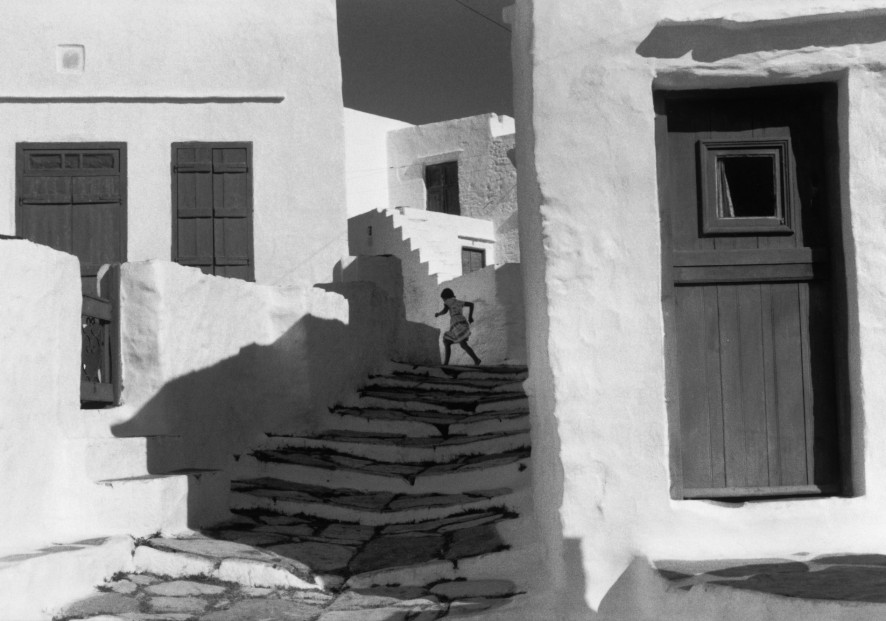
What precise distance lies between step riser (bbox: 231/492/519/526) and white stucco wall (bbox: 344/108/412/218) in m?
15.0

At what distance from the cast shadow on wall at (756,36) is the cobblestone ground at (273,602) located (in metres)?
2.60

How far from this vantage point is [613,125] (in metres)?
4.93

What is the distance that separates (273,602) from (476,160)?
1772cm

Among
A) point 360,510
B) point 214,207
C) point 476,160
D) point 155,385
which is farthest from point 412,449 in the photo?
point 476,160

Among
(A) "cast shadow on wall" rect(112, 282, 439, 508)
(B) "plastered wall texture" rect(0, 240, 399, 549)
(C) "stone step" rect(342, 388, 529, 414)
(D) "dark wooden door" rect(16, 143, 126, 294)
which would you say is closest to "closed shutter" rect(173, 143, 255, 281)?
(D) "dark wooden door" rect(16, 143, 126, 294)

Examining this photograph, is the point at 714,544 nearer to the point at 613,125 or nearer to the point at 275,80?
the point at 613,125

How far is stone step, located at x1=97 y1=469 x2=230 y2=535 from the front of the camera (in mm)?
6195

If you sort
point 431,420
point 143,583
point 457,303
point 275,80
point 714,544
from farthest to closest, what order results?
point 457,303 → point 275,80 → point 431,420 → point 143,583 → point 714,544

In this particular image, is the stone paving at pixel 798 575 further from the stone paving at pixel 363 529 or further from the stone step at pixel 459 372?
the stone step at pixel 459 372

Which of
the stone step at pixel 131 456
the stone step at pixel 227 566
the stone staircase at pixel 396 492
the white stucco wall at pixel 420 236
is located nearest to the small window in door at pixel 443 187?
the white stucco wall at pixel 420 236

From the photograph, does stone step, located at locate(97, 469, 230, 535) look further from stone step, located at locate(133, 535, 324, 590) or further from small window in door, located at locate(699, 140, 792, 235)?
small window in door, located at locate(699, 140, 792, 235)

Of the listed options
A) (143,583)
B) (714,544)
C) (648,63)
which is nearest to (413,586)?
(143,583)

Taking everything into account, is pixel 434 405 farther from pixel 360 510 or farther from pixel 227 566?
pixel 227 566

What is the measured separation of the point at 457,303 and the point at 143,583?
891cm
